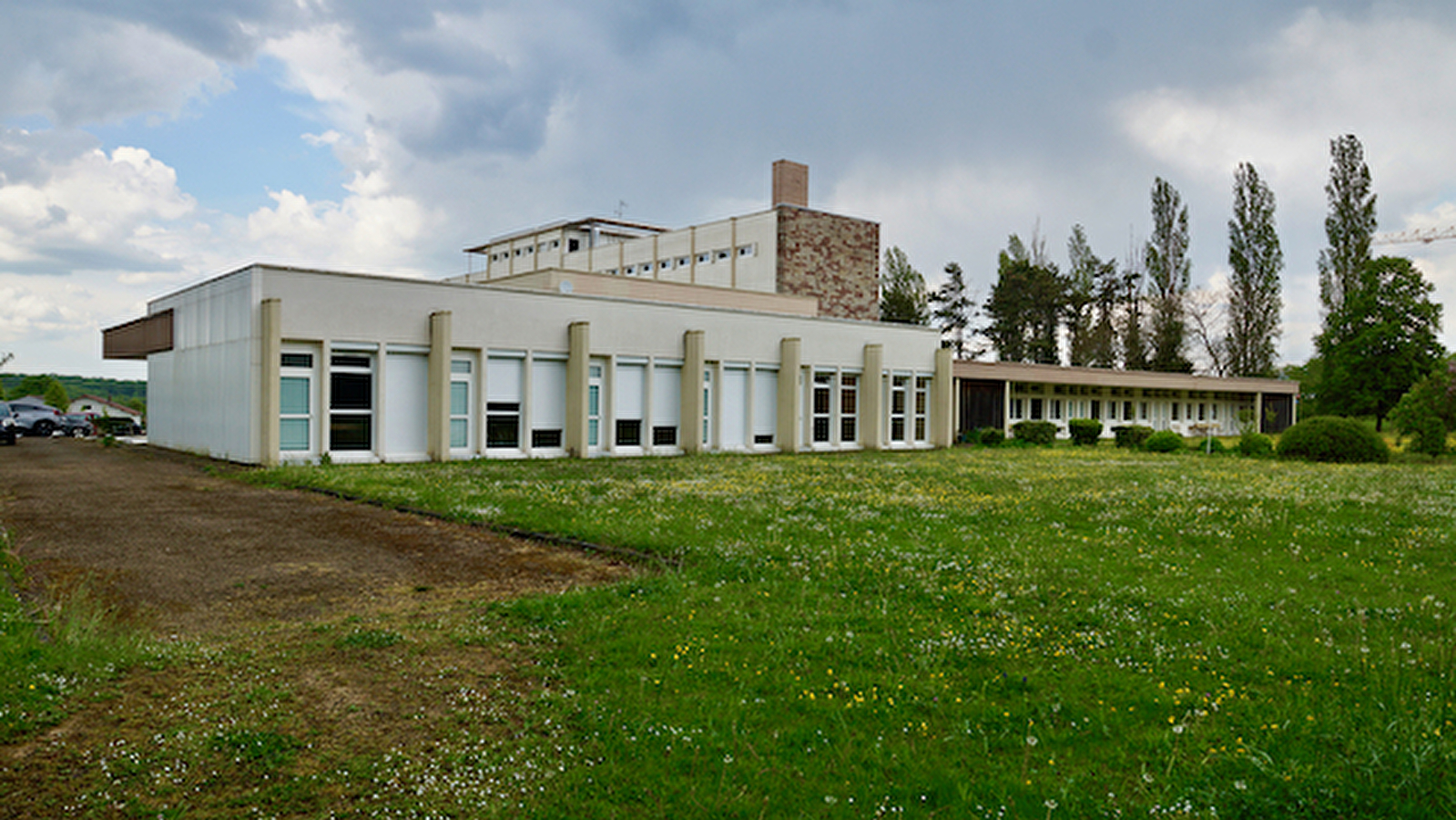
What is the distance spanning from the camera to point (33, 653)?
678 cm

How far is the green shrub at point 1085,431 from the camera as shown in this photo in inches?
1860

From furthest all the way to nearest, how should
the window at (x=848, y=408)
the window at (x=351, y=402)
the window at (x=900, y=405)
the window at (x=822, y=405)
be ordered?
1. the window at (x=900, y=405)
2. the window at (x=848, y=408)
3. the window at (x=822, y=405)
4. the window at (x=351, y=402)

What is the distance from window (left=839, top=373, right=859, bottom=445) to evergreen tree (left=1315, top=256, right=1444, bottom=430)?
45.0 meters

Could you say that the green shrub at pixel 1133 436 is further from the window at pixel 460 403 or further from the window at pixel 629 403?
the window at pixel 460 403

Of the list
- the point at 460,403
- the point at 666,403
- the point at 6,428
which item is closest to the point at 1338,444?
the point at 666,403

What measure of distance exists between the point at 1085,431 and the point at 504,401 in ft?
102

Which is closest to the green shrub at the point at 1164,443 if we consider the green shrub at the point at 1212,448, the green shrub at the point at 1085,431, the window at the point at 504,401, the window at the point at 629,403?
the green shrub at the point at 1212,448

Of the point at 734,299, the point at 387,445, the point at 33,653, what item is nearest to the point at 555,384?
the point at 387,445

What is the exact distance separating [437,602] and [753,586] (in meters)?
3.21

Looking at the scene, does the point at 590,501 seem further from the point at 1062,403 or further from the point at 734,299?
the point at 1062,403

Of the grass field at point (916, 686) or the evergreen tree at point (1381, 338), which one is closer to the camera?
the grass field at point (916, 686)

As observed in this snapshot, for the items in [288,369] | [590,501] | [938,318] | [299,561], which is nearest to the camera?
[299,561]

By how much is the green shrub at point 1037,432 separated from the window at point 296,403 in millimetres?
33077

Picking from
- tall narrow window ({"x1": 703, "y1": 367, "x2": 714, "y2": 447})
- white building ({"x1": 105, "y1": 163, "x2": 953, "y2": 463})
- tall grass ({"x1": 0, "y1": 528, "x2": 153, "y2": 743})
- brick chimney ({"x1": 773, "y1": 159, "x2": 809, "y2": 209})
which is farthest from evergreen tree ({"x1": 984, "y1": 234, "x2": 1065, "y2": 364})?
tall grass ({"x1": 0, "y1": 528, "x2": 153, "y2": 743})
